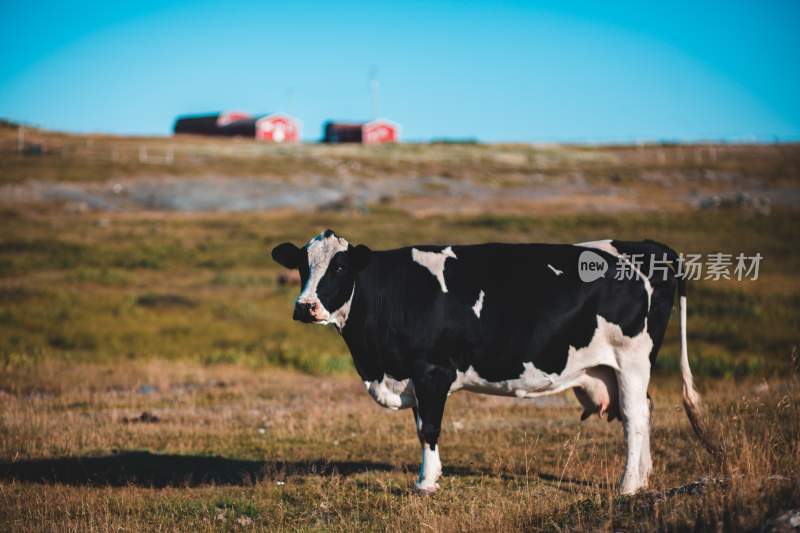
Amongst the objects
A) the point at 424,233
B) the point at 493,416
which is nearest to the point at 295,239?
the point at 424,233

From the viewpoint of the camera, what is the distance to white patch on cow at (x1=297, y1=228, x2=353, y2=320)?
8.45 m

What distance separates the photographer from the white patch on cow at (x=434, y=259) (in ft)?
30.0

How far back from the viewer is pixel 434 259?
30.5ft

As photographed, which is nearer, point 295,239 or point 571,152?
point 295,239

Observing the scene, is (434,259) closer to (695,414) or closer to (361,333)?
(361,333)

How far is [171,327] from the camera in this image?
25.4 m

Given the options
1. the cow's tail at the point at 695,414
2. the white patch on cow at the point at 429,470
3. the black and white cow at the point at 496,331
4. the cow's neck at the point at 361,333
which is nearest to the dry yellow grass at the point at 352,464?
the white patch on cow at the point at 429,470

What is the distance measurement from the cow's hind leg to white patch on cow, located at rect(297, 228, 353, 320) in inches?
128

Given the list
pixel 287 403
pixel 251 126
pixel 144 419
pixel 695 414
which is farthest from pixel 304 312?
pixel 251 126

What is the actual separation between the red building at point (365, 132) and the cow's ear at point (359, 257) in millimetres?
105689

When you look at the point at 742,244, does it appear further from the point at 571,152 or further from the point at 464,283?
the point at 571,152

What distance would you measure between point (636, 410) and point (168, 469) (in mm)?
6053

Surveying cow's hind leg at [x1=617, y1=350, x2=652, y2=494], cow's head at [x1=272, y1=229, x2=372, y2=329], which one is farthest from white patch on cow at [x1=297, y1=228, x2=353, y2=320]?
cow's hind leg at [x1=617, y1=350, x2=652, y2=494]

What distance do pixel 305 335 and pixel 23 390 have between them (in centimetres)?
987
